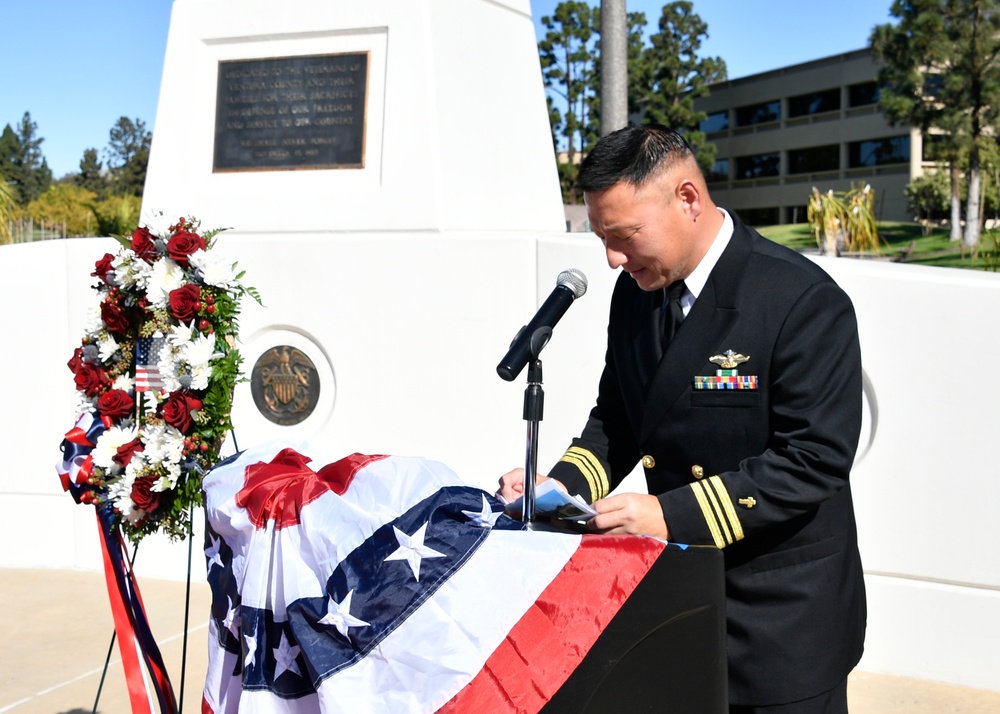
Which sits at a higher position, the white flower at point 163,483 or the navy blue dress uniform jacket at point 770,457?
the navy blue dress uniform jacket at point 770,457

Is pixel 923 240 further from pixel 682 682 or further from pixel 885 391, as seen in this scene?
pixel 682 682

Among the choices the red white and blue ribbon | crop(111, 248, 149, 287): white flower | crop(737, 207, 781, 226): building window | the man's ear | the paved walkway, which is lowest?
the paved walkway

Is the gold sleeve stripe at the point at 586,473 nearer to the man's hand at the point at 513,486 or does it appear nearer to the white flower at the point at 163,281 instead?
the man's hand at the point at 513,486

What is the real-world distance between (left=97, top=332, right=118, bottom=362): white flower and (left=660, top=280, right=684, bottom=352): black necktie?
2279mm

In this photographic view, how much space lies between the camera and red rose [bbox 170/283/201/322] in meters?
3.32

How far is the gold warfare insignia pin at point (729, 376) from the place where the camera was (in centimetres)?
197

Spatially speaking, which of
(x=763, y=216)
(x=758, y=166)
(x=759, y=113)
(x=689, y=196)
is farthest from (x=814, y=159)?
(x=689, y=196)

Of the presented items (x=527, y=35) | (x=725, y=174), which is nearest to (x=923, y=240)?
(x=725, y=174)

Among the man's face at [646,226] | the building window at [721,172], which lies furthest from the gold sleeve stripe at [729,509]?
the building window at [721,172]

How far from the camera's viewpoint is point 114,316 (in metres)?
3.55

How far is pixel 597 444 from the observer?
2.42 metres

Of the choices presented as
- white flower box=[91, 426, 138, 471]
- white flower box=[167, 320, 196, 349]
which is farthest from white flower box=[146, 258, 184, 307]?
white flower box=[91, 426, 138, 471]

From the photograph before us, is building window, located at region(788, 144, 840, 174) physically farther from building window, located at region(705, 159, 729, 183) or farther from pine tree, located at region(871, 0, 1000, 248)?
pine tree, located at region(871, 0, 1000, 248)

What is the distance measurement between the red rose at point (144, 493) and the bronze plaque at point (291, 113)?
7.25 ft
